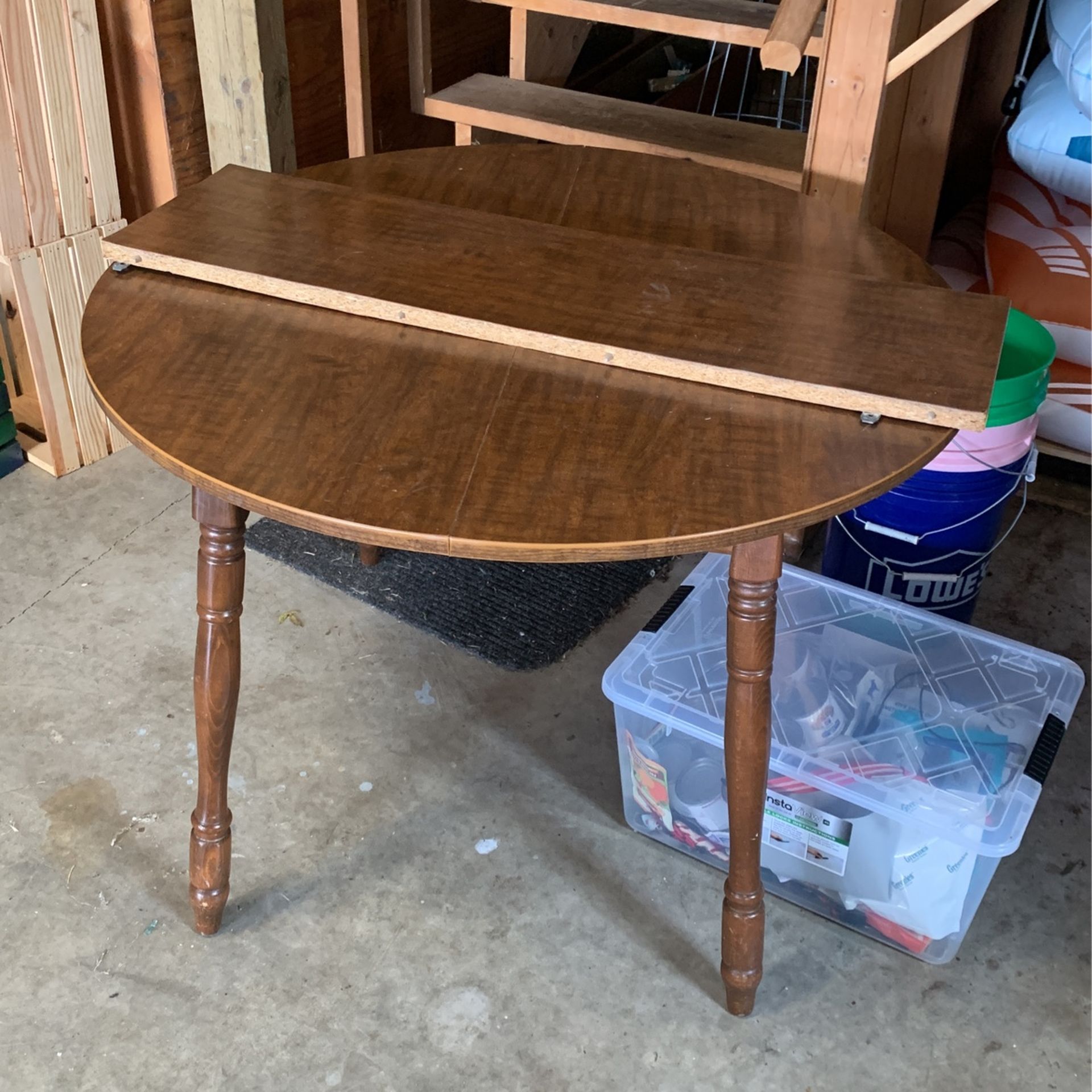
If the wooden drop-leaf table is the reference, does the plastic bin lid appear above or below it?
below

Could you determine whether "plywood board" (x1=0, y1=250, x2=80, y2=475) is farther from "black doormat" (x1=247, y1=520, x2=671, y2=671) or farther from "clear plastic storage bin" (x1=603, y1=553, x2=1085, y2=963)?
"clear plastic storage bin" (x1=603, y1=553, x2=1085, y2=963)

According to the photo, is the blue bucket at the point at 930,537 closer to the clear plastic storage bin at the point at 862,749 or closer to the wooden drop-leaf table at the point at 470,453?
the clear plastic storage bin at the point at 862,749

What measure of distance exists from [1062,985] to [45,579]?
1.69m

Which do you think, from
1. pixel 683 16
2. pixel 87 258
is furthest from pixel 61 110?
pixel 683 16

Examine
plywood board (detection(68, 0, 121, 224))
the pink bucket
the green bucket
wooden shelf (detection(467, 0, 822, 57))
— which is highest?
wooden shelf (detection(467, 0, 822, 57))

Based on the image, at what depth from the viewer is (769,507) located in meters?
1.05

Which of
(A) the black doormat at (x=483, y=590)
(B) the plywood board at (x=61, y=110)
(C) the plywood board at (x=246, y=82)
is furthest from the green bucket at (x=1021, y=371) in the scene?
(B) the plywood board at (x=61, y=110)

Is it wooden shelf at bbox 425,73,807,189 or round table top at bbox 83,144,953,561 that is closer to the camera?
→ round table top at bbox 83,144,953,561

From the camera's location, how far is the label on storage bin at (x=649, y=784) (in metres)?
1.59

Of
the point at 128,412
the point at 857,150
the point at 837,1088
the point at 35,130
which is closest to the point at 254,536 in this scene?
the point at 35,130

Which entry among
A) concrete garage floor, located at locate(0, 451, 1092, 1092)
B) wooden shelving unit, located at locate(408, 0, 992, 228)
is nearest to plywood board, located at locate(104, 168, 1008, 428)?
wooden shelving unit, located at locate(408, 0, 992, 228)

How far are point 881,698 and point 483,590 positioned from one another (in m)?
0.78

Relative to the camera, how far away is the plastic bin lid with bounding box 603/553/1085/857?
55.5 inches

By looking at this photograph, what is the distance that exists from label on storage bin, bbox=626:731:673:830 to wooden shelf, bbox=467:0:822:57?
1056 mm
